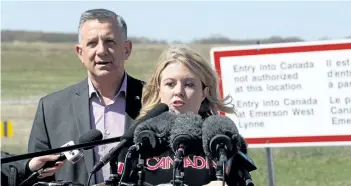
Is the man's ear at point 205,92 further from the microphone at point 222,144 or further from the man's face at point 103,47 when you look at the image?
the microphone at point 222,144

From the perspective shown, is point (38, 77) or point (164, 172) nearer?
point (164, 172)

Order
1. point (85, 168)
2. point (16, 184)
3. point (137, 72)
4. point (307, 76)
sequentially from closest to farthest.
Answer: point (16, 184) < point (85, 168) < point (307, 76) < point (137, 72)

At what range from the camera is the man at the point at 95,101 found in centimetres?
566

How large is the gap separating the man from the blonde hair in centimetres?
35

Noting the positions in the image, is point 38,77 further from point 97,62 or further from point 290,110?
point 97,62

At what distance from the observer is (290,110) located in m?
10.8

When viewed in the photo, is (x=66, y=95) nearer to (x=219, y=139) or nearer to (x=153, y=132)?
(x=153, y=132)

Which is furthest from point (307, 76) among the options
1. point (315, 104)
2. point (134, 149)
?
point (134, 149)

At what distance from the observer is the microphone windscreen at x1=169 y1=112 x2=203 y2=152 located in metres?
3.80

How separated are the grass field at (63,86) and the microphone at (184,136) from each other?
1873 millimetres

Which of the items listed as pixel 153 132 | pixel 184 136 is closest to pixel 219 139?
pixel 184 136

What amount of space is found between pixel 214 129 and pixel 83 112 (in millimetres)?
2094

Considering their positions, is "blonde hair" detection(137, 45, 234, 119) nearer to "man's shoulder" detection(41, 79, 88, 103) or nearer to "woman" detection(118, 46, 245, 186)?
"woman" detection(118, 46, 245, 186)

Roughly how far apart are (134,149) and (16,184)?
3.80 ft
